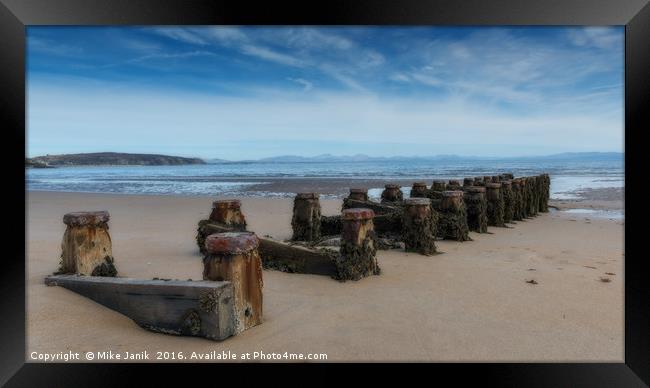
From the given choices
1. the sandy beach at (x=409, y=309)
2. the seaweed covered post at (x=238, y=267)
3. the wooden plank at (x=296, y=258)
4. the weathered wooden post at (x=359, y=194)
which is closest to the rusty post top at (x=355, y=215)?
the wooden plank at (x=296, y=258)

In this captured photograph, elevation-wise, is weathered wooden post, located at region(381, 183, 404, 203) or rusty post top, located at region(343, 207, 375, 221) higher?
weathered wooden post, located at region(381, 183, 404, 203)

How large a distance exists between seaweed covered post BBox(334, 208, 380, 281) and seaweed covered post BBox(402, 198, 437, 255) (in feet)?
4.61

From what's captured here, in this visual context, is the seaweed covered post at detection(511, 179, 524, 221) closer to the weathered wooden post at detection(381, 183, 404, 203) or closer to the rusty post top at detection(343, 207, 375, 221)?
the weathered wooden post at detection(381, 183, 404, 203)

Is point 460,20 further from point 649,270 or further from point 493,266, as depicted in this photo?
point 493,266

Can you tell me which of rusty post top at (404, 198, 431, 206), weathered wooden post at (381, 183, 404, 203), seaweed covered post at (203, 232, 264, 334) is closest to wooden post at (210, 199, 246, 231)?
rusty post top at (404, 198, 431, 206)

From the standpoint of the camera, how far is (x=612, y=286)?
4.87 m

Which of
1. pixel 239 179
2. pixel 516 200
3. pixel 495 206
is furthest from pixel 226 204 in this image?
pixel 239 179

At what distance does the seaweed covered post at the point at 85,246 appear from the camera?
407cm

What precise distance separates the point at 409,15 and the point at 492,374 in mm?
2491

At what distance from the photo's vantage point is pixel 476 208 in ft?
28.1

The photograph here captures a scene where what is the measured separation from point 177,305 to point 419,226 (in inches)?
157

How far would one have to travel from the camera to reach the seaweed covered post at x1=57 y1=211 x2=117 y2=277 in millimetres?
4070

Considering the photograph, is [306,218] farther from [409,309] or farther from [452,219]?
[409,309]

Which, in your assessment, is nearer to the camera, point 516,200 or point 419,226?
point 419,226
